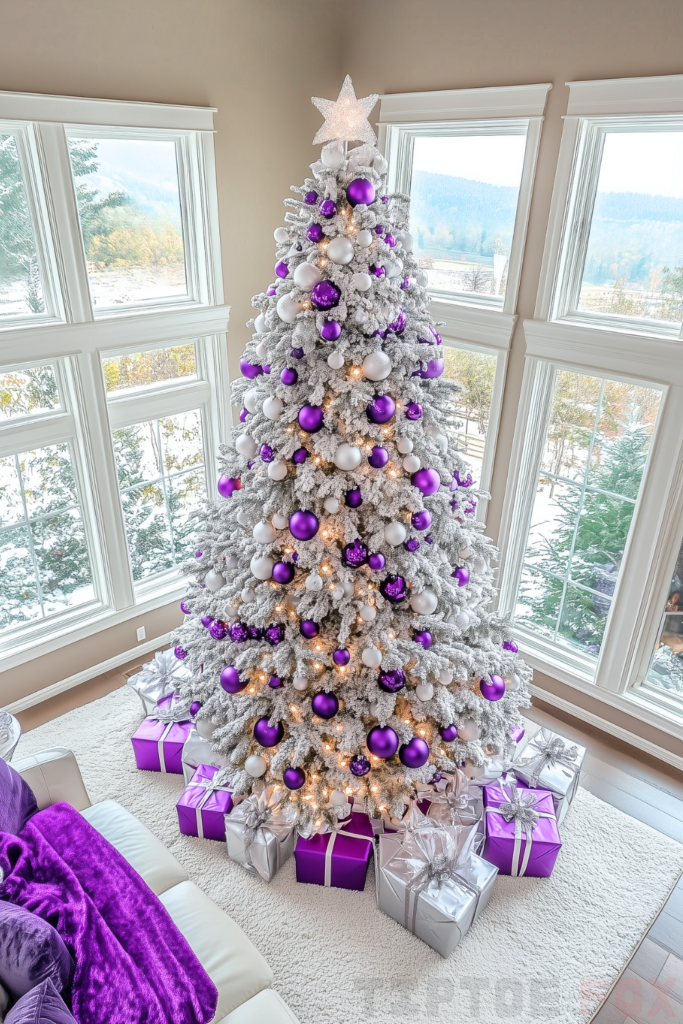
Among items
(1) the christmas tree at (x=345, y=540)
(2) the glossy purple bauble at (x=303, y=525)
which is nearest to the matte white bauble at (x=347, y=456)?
(1) the christmas tree at (x=345, y=540)

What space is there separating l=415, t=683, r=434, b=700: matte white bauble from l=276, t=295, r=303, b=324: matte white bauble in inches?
57.2

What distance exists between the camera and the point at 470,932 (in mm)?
2635

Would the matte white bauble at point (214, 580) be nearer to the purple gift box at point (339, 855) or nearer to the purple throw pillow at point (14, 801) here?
the purple throw pillow at point (14, 801)

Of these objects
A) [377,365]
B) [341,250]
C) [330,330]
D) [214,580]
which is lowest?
[214,580]

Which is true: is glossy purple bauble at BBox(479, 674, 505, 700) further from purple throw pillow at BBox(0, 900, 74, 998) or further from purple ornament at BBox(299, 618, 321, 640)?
purple throw pillow at BBox(0, 900, 74, 998)

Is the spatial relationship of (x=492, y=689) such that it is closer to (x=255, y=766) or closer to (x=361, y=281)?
(x=255, y=766)

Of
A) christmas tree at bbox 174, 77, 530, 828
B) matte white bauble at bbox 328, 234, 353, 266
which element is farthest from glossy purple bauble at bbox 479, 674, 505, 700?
matte white bauble at bbox 328, 234, 353, 266

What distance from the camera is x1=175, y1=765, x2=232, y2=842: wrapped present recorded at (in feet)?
9.50

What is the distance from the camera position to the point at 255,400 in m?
2.50

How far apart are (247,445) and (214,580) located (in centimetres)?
60

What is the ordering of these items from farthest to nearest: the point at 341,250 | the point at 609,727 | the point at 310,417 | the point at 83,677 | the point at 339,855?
the point at 83,677, the point at 609,727, the point at 339,855, the point at 310,417, the point at 341,250

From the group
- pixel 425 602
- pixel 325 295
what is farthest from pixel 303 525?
pixel 325 295

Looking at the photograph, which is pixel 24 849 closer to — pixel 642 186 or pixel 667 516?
pixel 667 516

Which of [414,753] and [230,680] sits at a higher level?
[230,680]
